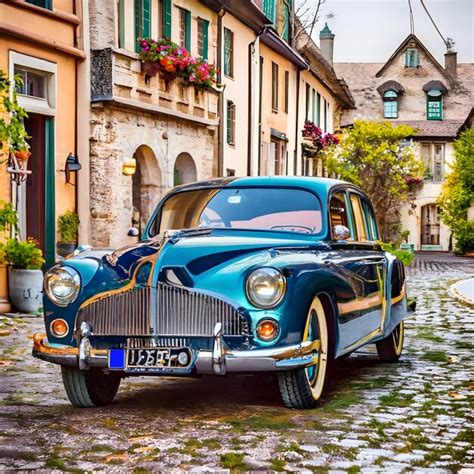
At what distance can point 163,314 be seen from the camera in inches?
267

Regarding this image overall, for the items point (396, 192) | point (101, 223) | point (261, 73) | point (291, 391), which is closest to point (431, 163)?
point (396, 192)

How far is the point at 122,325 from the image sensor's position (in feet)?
22.5

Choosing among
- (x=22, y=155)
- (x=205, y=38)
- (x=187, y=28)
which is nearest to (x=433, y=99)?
(x=205, y=38)

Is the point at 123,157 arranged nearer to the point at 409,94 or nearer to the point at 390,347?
the point at 390,347

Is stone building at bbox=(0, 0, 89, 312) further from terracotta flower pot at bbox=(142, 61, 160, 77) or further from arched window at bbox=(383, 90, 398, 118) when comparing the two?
arched window at bbox=(383, 90, 398, 118)

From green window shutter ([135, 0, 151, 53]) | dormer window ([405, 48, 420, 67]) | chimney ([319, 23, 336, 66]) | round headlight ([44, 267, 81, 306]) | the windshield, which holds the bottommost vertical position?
round headlight ([44, 267, 81, 306])

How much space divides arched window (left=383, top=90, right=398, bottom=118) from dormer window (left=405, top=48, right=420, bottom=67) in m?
2.31

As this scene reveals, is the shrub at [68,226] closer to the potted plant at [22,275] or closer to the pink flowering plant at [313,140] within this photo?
the potted plant at [22,275]

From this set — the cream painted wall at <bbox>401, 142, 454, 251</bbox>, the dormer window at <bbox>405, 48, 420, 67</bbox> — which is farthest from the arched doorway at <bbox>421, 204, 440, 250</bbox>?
the dormer window at <bbox>405, 48, 420, 67</bbox>

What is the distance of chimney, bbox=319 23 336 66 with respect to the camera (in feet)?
203

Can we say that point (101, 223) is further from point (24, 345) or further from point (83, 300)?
point (83, 300)

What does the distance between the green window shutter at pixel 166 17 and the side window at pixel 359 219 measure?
507 inches

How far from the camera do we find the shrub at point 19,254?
48.6ft

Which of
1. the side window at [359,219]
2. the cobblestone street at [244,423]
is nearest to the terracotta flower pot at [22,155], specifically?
the cobblestone street at [244,423]
